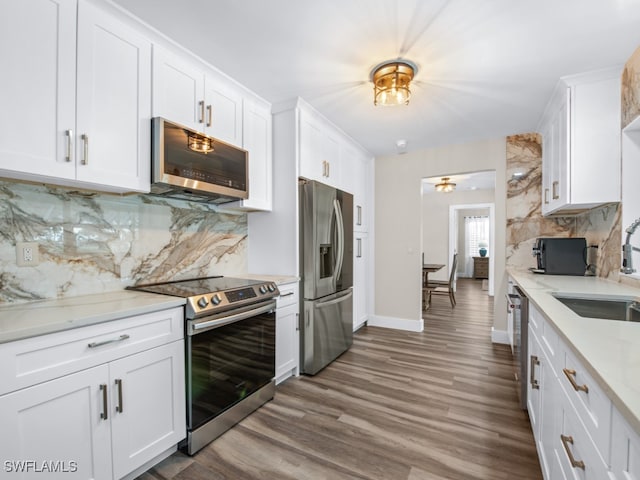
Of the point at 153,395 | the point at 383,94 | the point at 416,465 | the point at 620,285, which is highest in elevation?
the point at 383,94

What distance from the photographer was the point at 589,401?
0.86m

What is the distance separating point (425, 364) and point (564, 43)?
107 inches

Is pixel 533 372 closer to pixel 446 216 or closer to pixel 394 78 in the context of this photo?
pixel 394 78

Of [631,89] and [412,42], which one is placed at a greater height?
[412,42]

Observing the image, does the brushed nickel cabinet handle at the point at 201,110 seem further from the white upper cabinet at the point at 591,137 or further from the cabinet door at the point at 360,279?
the white upper cabinet at the point at 591,137

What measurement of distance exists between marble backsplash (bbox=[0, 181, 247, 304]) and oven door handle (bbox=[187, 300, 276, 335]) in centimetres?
71

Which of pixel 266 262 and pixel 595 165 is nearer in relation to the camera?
pixel 595 165

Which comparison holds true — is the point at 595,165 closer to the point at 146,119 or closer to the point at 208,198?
the point at 208,198

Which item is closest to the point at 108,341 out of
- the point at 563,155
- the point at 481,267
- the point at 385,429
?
the point at 385,429

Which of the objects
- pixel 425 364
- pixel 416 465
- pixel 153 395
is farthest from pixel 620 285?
pixel 153 395

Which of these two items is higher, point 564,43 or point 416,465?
point 564,43

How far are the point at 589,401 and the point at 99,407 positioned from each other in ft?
6.00

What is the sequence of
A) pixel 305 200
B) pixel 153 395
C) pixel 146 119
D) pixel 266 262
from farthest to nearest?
pixel 266 262, pixel 305 200, pixel 146 119, pixel 153 395

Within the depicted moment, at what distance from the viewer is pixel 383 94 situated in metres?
2.26
